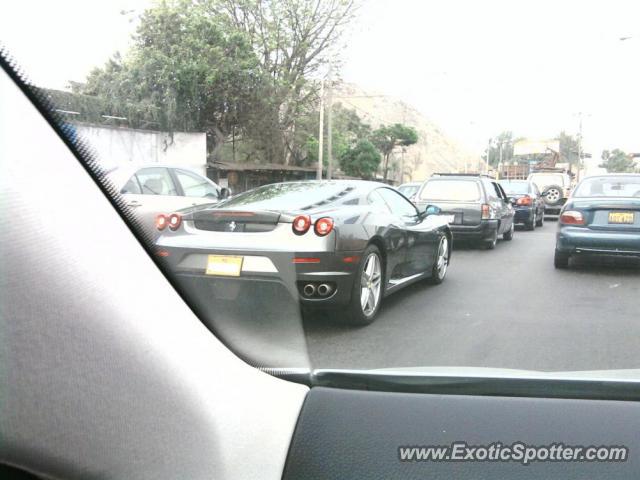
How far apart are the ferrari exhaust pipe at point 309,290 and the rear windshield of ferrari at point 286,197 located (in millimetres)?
597

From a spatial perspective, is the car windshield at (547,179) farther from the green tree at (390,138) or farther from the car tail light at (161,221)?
the car tail light at (161,221)

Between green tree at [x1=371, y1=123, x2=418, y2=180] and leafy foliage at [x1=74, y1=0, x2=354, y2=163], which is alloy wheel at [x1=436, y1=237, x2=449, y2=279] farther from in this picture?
leafy foliage at [x1=74, y1=0, x2=354, y2=163]

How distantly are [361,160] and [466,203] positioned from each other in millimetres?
4016

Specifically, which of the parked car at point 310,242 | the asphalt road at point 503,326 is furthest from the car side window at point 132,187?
the asphalt road at point 503,326

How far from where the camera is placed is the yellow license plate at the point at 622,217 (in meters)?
7.04

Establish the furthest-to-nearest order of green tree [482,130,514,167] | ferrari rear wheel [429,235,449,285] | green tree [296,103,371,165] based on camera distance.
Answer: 1. green tree [482,130,514,167]
2. ferrari rear wheel [429,235,449,285]
3. green tree [296,103,371,165]

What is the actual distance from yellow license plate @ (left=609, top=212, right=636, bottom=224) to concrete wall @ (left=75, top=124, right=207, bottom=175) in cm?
565

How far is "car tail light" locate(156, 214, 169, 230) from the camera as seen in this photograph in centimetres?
227

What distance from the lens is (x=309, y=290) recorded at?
4.52 metres

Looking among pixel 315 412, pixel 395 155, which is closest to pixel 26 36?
pixel 315 412

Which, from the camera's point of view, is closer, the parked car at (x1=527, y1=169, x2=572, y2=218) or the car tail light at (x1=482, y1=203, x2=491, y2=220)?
the car tail light at (x1=482, y1=203, x2=491, y2=220)

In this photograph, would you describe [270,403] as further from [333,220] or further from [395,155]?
[395,155]

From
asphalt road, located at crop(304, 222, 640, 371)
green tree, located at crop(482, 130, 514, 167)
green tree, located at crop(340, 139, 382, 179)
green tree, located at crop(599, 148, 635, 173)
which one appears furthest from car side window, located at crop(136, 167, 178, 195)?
green tree, located at crop(482, 130, 514, 167)

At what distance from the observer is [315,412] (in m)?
2.17
